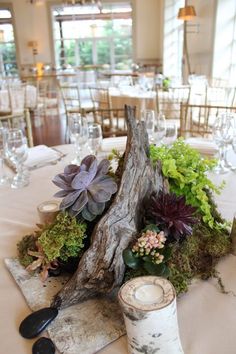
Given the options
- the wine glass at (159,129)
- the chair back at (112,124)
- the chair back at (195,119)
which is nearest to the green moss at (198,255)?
the wine glass at (159,129)

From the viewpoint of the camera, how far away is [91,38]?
10359 millimetres

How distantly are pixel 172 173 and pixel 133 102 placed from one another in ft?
12.2

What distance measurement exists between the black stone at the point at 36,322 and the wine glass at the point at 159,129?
1.09m

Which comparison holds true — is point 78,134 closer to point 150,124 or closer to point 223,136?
point 150,124

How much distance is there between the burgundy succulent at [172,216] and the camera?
76cm

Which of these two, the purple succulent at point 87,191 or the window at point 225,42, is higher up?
the window at point 225,42

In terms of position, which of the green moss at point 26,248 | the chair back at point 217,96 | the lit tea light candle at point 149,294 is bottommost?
the chair back at point 217,96

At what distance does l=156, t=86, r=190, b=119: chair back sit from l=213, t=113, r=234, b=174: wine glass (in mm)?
2726

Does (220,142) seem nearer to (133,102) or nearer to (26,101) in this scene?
(133,102)

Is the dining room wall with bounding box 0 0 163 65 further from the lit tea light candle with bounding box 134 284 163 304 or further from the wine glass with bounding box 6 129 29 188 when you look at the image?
the lit tea light candle with bounding box 134 284 163 304

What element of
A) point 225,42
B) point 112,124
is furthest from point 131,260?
point 225,42

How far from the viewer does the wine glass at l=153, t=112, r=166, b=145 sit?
5.31 feet

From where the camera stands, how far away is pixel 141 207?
2.61ft

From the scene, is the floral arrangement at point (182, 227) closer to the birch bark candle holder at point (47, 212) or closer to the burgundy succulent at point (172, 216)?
the burgundy succulent at point (172, 216)
